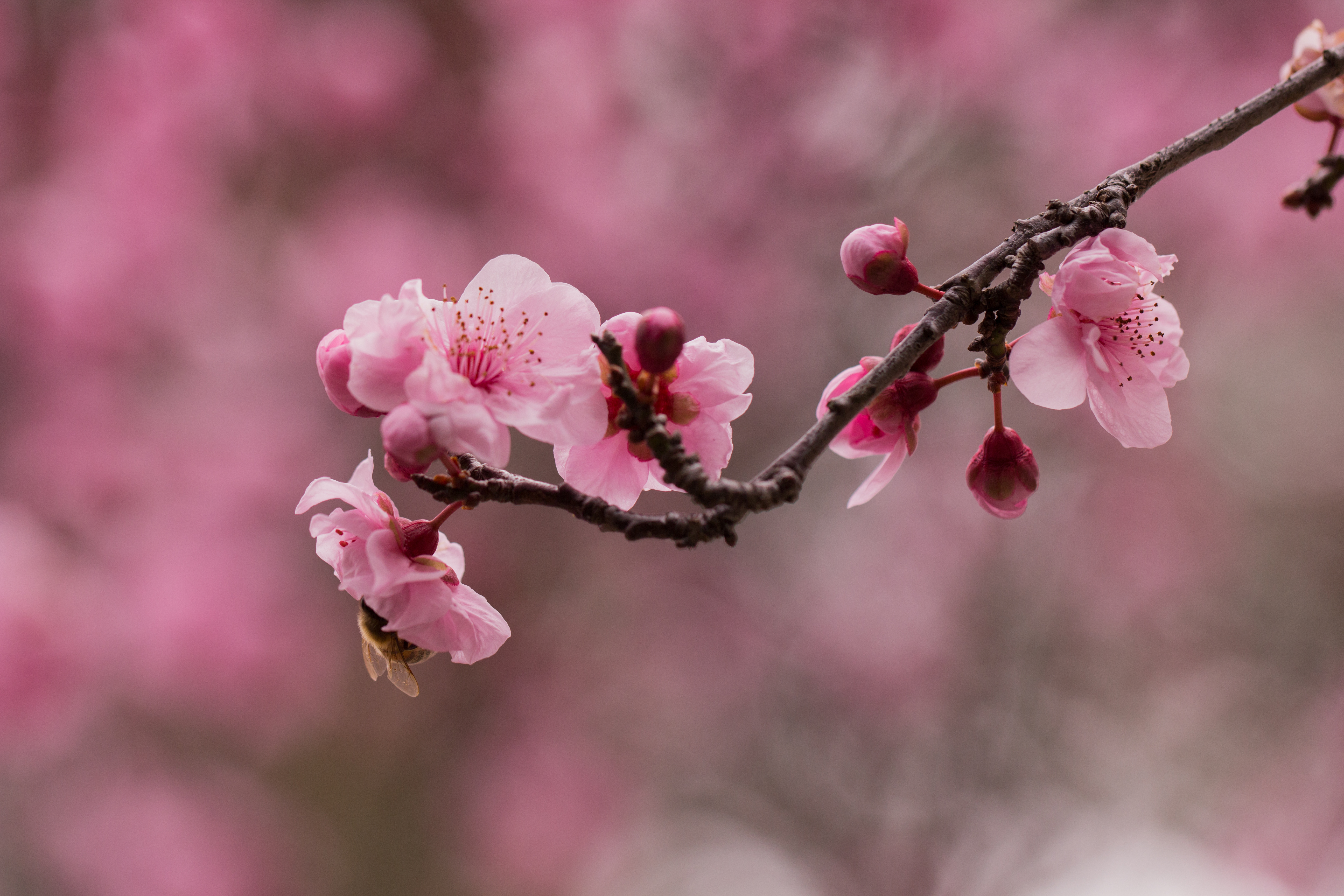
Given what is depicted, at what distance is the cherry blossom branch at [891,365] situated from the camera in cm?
33

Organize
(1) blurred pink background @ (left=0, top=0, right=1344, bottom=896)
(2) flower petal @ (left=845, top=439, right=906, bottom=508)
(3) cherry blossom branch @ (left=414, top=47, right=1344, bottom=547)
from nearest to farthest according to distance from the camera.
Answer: (3) cherry blossom branch @ (left=414, top=47, right=1344, bottom=547)
(2) flower petal @ (left=845, top=439, right=906, bottom=508)
(1) blurred pink background @ (left=0, top=0, right=1344, bottom=896)

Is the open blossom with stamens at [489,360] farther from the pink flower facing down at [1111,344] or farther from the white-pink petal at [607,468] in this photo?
the pink flower facing down at [1111,344]

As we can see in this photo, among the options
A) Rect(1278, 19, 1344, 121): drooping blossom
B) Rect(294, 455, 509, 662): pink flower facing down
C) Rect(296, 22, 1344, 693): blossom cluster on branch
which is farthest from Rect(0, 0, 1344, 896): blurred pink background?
Rect(294, 455, 509, 662): pink flower facing down

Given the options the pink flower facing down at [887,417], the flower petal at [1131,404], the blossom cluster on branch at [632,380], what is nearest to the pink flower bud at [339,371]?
the blossom cluster on branch at [632,380]

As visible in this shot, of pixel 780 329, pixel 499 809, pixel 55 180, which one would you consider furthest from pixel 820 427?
pixel 55 180

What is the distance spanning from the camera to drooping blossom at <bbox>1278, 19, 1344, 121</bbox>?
500mm

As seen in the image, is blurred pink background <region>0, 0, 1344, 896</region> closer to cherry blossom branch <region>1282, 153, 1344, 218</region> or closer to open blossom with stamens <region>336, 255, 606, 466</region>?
cherry blossom branch <region>1282, 153, 1344, 218</region>

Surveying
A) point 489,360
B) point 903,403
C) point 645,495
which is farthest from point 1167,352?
point 645,495

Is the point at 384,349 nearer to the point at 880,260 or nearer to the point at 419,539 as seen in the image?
the point at 419,539

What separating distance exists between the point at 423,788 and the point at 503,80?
1.61 meters

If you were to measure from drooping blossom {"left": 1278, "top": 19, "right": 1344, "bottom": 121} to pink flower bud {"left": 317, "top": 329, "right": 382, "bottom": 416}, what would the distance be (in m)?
0.53

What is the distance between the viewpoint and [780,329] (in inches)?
72.4

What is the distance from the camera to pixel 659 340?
0.36 meters

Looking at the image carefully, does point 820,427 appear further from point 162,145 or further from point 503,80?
point 162,145
